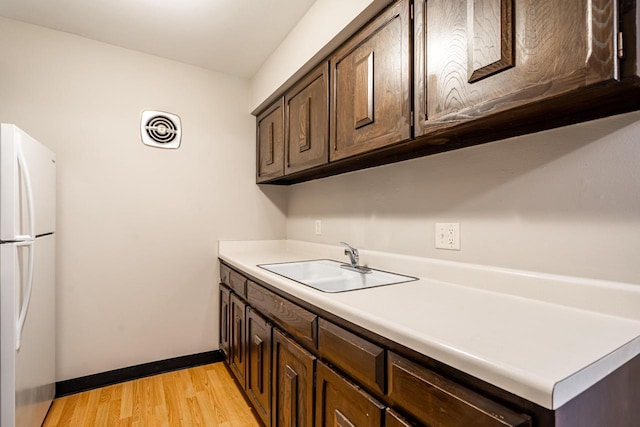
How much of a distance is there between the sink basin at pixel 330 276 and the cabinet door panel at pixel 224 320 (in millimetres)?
636

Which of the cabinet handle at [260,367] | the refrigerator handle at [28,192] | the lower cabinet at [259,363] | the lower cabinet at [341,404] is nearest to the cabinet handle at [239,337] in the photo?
the lower cabinet at [259,363]

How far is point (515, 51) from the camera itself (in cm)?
84

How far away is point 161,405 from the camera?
6.31 feet

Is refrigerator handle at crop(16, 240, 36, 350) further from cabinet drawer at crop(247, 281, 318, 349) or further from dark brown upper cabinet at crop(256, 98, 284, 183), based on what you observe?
dark brown upper cabinet at crop(256, 98, 284, 183)

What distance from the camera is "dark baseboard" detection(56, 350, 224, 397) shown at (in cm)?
204

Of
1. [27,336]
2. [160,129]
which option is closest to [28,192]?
[27,336]

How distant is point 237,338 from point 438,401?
1.61 m

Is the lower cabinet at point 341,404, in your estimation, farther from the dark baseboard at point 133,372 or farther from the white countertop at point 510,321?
the dark baseboard at point 133,372

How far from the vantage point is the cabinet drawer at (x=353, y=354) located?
0.84 metres

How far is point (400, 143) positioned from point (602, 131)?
597 mm

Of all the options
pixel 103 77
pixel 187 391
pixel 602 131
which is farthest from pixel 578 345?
pixel 103 77

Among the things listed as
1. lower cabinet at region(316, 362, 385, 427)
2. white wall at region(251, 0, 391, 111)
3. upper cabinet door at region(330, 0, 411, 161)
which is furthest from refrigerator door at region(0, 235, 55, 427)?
white wall at region(251, 0, 391, 111)

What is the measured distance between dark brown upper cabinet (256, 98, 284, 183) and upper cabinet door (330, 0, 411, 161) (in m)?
0.71

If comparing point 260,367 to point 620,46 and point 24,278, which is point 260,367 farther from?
point 620,46
